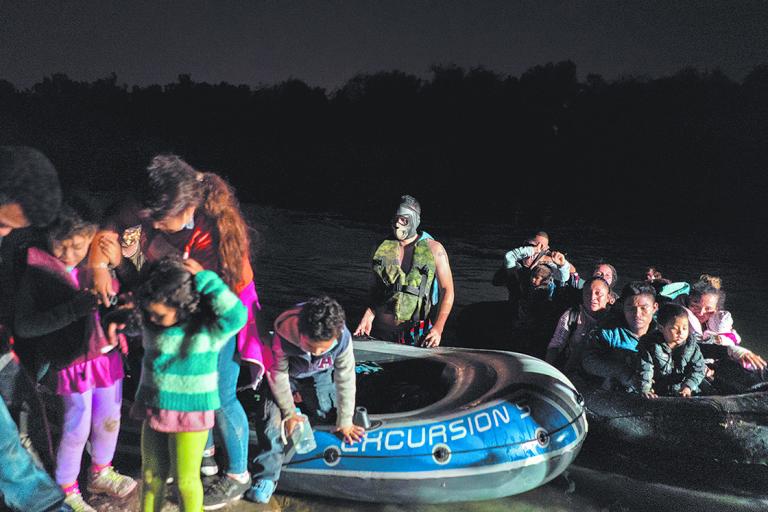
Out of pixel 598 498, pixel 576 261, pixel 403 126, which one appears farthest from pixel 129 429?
pixel 403 126

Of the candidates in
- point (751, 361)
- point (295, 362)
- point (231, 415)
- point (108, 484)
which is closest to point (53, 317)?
point (231, 415)

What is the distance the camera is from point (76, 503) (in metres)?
2.98

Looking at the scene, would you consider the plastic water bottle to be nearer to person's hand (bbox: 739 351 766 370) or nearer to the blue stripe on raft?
the blue stripe on raft

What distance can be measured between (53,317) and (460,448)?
6.98 ft

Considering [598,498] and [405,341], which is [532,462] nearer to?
[598,498]

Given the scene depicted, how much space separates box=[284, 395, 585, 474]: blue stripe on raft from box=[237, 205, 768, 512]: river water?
34 cm

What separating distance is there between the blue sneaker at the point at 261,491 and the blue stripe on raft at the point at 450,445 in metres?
0.20

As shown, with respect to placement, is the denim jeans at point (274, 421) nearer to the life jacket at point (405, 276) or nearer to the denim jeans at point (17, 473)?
the denim jeans at point (17, 473)

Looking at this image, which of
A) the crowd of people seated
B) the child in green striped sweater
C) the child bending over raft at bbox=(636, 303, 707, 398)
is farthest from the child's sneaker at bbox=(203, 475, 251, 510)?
the child bending over raft at bbox=(636, 303, 707, 398)

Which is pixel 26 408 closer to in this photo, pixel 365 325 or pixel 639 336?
pixel 365 325

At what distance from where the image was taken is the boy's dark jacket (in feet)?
8.93

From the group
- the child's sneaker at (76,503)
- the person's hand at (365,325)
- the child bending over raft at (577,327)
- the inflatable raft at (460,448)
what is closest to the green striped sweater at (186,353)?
the child's sneaker at (76,503)

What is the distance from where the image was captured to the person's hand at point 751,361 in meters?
4.60

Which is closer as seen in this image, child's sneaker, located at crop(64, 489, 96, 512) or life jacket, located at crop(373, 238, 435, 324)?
child's sneaker, located at crop(64, 489, 96, 512)
